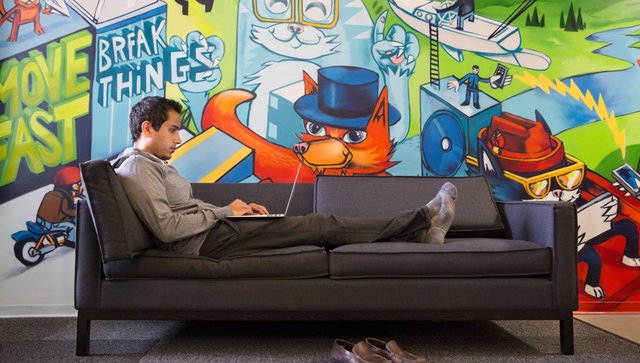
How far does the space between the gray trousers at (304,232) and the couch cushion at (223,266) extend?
68 millimetres

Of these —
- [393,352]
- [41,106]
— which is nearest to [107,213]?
[393,352]

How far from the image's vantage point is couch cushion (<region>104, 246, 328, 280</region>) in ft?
6.78

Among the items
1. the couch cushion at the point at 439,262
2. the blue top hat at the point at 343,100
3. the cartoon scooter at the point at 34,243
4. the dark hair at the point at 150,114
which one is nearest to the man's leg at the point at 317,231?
the couch cushion at the point at 439,262

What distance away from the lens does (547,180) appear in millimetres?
3148

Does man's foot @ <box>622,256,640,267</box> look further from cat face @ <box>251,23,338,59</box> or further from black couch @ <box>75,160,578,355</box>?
cat face @ <box>251,23,338,59</box>

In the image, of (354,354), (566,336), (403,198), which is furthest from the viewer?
(403,198)

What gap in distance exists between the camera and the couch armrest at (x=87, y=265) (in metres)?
2.07

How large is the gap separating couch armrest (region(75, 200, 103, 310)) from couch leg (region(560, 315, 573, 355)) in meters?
1.76

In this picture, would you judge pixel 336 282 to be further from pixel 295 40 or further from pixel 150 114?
pixel 295 40

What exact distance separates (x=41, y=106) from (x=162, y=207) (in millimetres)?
1358

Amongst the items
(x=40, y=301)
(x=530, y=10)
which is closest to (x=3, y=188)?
(x=40, y=301)

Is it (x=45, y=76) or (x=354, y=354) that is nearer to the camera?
(x=354, y=354)

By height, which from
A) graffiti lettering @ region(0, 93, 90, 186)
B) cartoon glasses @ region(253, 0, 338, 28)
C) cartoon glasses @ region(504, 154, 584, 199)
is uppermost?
cartoon glasses @ region(253, 0, 338, 28)

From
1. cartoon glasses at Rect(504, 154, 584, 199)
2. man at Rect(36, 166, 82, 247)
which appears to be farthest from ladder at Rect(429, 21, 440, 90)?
man at Rect(36, 166, 82, 247)
